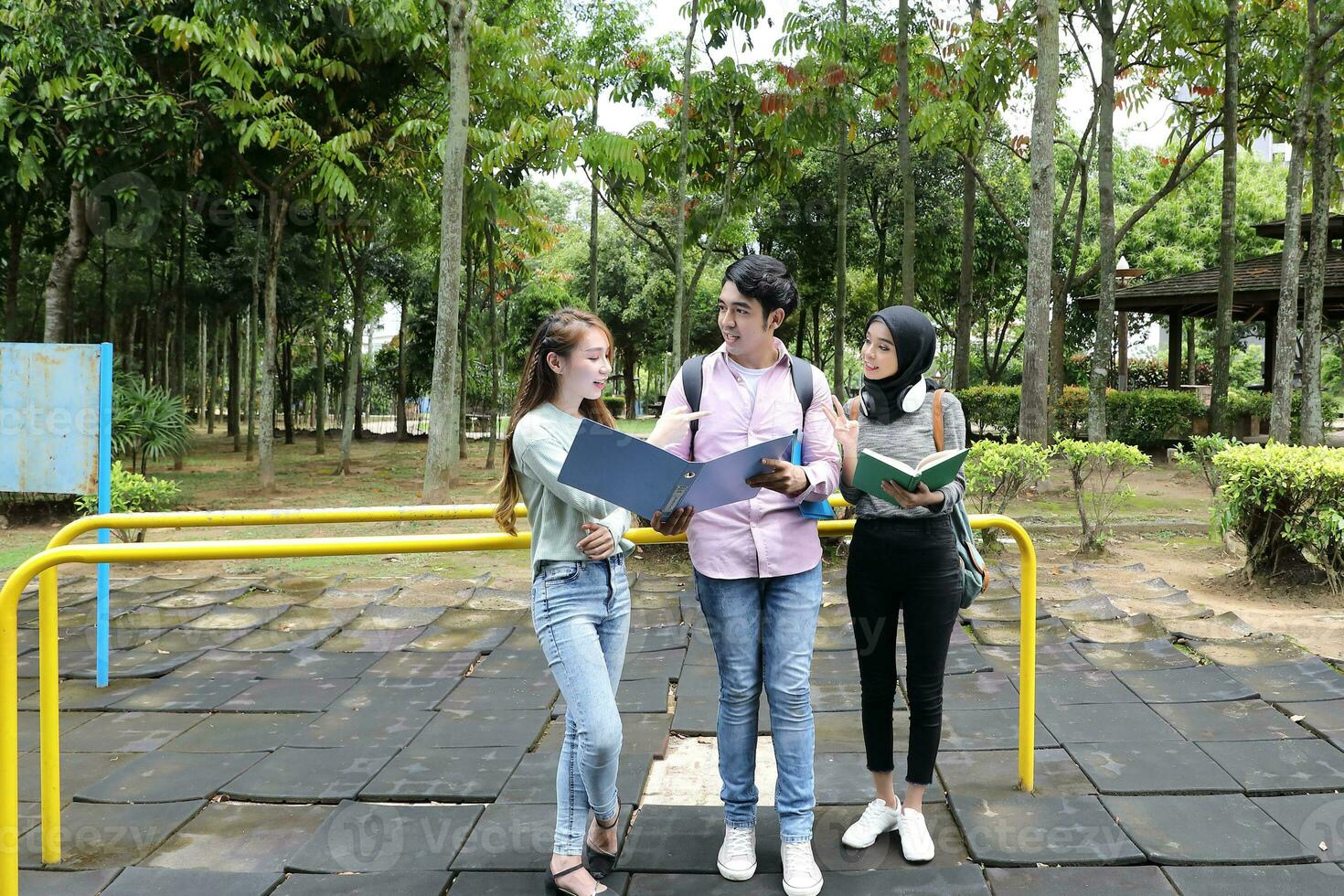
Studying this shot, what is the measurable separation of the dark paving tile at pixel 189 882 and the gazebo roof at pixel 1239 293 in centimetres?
1829

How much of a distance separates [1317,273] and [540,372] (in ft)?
41.4

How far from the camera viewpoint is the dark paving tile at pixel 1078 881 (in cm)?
255

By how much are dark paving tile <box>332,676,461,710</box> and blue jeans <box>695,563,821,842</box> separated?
6.51 ft

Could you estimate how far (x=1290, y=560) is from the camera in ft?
21.5

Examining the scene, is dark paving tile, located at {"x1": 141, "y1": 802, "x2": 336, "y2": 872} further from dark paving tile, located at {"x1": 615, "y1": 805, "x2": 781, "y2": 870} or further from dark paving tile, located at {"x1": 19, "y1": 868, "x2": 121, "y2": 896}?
dark paving tile, located at {"x1": 615, "y1": 805, "x2": 781, "y2": 870}

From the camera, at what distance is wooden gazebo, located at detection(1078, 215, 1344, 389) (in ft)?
57.4

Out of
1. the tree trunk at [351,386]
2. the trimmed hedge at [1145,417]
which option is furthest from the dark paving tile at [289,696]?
the trimmed hedge at [1145,417]

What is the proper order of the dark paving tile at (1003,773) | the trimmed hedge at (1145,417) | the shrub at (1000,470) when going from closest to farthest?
the dark paving tile at (1003,773)
the shrub at (1000,470)
the trimmed hedge at (1145,417)

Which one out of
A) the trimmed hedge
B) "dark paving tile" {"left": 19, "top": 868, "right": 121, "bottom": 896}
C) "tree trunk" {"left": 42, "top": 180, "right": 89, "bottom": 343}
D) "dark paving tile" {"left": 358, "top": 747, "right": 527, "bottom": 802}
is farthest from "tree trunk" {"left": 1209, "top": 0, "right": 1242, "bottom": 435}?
"tree trunk" {"left": 42, "top": 180, "right": 89, "bottom": 343}

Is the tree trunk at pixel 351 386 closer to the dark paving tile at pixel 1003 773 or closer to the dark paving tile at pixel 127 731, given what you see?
the dark paving tile at pixel 127 731

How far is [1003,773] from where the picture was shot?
11.0ft

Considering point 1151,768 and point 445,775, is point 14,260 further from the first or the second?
point 1151,768

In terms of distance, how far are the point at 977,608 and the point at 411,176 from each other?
34.9 ft

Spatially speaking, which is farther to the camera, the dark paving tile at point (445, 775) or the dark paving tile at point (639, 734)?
the dark paving tile at point (639, 734)
